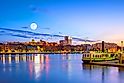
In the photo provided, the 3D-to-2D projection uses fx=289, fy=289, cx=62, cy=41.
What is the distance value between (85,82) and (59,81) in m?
2.78

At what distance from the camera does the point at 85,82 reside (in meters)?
28.0

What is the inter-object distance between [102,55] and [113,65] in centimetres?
1406

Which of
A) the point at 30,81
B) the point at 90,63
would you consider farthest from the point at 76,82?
the point at 90,63

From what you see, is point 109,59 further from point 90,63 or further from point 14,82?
point 14,82

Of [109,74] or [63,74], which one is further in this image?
[63,74]

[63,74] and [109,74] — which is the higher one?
[109,74]

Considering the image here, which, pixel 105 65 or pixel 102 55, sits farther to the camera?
pixel 102 55

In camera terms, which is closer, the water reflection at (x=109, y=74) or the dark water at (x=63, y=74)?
the water reflection at (x=109, y=74)

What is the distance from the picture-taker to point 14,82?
28312 millimetres

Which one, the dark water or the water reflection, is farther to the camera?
the dark water

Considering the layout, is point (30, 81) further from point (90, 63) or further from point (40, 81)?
point (90, 63)

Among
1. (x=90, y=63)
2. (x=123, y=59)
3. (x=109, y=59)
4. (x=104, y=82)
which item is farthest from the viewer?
(x=109, y=59)

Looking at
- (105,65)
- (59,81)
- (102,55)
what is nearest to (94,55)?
(102,55)

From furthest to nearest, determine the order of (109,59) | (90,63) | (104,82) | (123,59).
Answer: (109,59) < (90,63) < (123,59) < (104,82)
